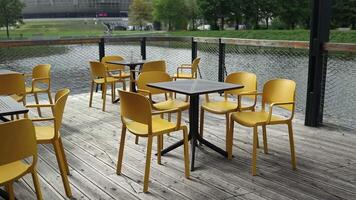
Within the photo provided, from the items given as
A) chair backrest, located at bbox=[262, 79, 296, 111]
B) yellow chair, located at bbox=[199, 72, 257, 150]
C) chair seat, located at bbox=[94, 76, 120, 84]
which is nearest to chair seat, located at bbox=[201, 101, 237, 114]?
yellow chair, located at bbox=[199, 72, 257, 150]

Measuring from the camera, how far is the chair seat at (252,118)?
3.45 meters

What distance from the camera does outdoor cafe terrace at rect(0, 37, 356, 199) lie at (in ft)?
10.3

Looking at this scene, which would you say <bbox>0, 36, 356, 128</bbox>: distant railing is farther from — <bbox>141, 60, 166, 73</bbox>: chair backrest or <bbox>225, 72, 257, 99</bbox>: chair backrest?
<bbox>225, 72, 257, 99</bbox>: chair backrest

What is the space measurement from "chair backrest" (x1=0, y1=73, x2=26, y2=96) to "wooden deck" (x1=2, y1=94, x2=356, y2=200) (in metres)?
0.70

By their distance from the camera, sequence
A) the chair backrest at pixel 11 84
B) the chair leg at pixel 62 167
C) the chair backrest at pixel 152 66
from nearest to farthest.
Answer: the chair leg at pixel 62 167 < the chair backrest at pixel 11 84 < the chair backrest at pixel 152 66

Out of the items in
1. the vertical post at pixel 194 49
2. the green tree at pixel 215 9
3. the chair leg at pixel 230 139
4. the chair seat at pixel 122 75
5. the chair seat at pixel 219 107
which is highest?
the green tree at pixel 215 9

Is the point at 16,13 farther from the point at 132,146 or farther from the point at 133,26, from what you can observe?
the point at 133,26

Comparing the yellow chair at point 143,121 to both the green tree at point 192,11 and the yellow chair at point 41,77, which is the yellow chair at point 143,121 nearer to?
the yellow chair at point 41,77

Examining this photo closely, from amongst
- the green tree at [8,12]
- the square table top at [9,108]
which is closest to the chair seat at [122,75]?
the square table top at [9,108]

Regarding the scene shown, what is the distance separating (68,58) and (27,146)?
19.0ft

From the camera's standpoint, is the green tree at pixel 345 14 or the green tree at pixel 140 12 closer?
the green tree at pixel 345 14

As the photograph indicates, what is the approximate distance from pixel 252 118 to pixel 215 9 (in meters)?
40.7

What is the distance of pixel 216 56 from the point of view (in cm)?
705

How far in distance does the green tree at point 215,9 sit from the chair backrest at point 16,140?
41.6 m
